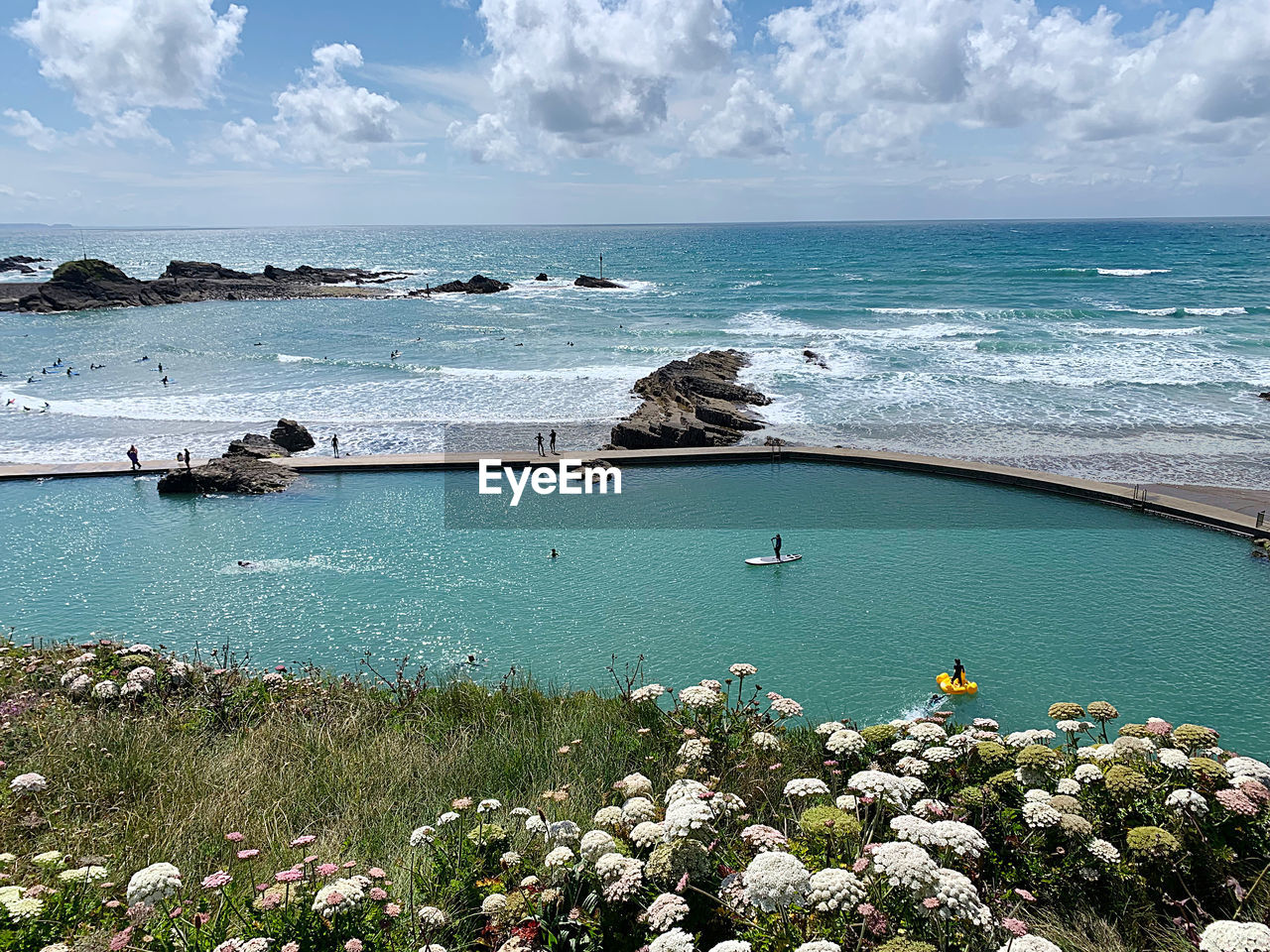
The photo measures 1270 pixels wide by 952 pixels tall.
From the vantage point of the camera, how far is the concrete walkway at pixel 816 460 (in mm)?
20047

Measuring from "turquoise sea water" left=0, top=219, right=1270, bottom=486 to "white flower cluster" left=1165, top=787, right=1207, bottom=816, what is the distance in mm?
21828

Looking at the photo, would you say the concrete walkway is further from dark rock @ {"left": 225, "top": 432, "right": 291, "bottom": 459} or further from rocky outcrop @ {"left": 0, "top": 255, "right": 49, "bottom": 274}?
rocky outcrop @ {"left": 0, "top": 255, "right": 49, "bottom": 274}

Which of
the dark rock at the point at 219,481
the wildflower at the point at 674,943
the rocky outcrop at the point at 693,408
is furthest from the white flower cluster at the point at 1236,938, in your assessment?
the dark rock at the point at 219,481

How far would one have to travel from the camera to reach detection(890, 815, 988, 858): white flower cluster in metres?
3.94

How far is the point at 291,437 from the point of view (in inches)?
1070

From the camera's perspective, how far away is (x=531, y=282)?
94688 mm

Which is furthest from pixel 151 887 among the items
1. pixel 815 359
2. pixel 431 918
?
pixel 815 359

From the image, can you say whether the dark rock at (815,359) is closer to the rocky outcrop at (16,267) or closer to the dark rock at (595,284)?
the dark rock at (595,284)

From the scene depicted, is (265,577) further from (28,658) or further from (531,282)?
(531,282)

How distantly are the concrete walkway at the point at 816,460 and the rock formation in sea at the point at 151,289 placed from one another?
2270 inches

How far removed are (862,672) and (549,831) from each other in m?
9.24

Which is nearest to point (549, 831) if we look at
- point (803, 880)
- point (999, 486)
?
point (803, 880)

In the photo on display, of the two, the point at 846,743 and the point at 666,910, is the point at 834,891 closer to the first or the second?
the point at 666,910

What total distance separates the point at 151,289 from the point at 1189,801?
8907cm
